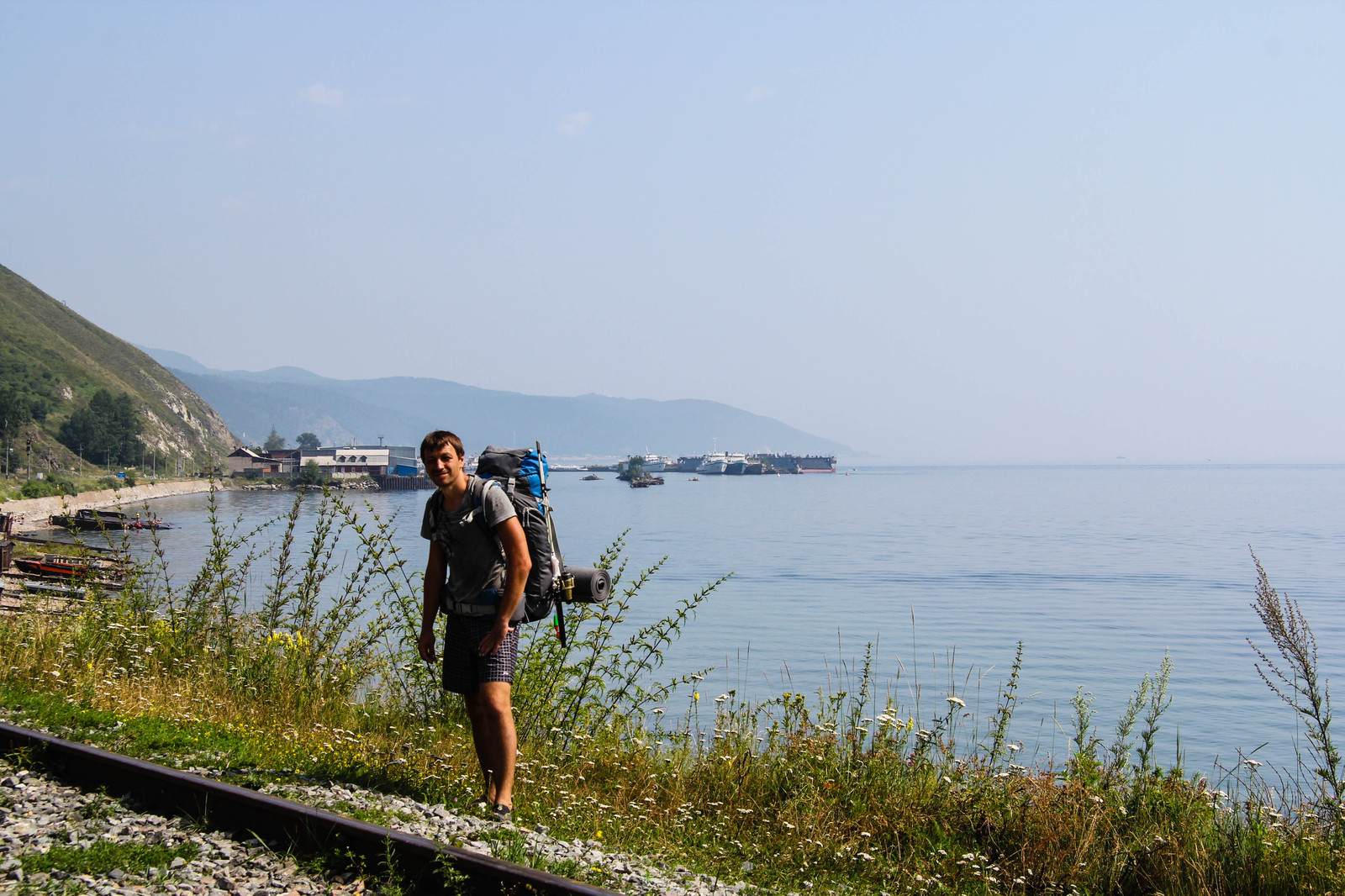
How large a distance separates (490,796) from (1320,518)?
84993 mm

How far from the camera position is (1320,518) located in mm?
74188

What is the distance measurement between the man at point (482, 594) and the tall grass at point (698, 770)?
420 millimetres

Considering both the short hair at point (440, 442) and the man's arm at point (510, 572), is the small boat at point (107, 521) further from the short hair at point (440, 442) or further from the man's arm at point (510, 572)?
the man's arm at point (510, 572)

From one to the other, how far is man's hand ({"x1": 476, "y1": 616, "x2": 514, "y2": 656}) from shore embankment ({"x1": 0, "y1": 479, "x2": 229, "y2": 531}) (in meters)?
39.9

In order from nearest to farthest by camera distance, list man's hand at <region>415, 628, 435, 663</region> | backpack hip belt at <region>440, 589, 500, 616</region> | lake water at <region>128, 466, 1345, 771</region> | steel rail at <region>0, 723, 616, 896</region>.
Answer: steel rail at <region>0, 723, 616, 896</region>, backpack hip belt at <region>440, 589, 500, 616</region>, man's hand at <region>415, 628, 435, 663</region>, lake water at <region>128, 466, 1345, 771</region>

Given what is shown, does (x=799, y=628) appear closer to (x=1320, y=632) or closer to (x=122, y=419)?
(x=1320, y=632)

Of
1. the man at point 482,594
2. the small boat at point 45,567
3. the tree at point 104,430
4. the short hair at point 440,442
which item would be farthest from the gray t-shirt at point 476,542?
the tree at point 104,430

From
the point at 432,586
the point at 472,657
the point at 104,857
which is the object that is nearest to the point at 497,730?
the point at 472,657

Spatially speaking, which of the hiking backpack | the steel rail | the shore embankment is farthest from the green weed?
the shore embankment

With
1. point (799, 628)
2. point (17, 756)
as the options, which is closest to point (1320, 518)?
point (799, 628)

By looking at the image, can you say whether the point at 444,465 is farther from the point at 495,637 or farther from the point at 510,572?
the point at 495,637

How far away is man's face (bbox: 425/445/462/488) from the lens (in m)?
4.95

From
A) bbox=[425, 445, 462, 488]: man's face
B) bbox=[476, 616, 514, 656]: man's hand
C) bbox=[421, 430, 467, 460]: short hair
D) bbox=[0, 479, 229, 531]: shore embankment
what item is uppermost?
bbox=[421, 430, 467, 460]: short hair

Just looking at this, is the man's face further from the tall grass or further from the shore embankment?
the shore embankment
